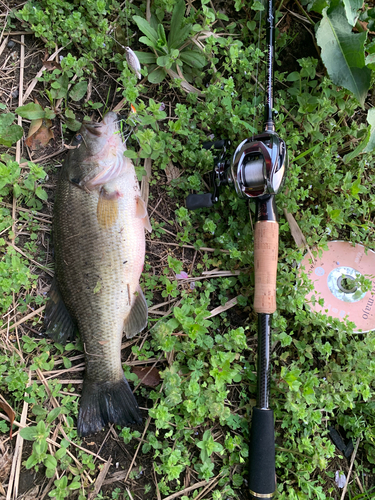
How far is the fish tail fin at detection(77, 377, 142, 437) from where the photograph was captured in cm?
226

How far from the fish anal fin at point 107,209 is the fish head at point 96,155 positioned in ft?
0.29

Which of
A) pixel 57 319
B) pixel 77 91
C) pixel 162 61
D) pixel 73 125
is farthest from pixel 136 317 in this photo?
pixel 162 61

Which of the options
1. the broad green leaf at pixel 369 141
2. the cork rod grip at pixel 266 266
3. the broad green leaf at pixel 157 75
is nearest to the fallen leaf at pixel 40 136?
the broad green leaf at pixel 157 75

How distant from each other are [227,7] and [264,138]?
1.29m

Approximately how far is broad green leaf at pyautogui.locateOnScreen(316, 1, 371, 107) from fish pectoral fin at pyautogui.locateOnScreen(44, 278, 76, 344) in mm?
2347

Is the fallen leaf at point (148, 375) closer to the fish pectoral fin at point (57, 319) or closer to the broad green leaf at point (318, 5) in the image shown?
the fish pectoral fin at point (57, 319)

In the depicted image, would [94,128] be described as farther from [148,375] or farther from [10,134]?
[148,375]

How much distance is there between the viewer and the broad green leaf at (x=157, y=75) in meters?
2.52

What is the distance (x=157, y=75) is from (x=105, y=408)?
88.2 inches

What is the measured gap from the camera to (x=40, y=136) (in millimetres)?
2449

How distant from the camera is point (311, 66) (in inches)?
103

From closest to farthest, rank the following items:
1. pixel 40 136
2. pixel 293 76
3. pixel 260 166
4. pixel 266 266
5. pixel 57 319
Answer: pixel 260 166, pixel 266 266, pixel 57 319, pixel 40 136, pixel 293 76

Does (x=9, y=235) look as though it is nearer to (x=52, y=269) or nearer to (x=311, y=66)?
(x=52, y=269)

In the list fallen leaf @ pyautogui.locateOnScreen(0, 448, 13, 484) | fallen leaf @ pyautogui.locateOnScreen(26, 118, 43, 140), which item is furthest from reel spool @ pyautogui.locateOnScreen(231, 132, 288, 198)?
fallen leaf @ pyautogui.locateOnScreen(0, 448, 13, 484)
